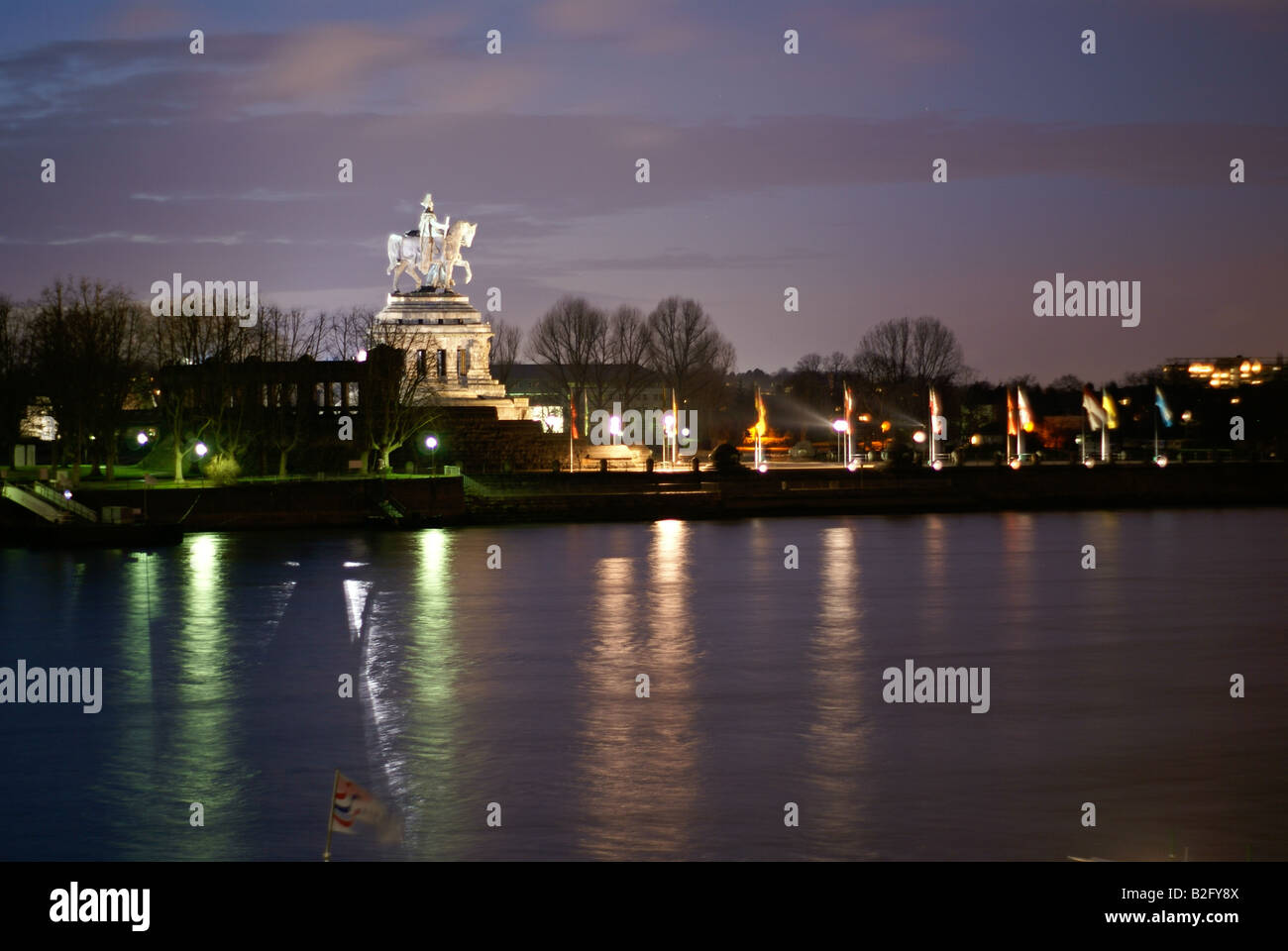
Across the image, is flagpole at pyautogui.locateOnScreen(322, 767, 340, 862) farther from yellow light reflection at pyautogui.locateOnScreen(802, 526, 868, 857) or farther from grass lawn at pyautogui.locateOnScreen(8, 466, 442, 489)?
grass lawn at pyautogui.locateOnScreen(8, 466, 442, 489)

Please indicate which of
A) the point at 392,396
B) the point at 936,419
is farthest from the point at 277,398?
the point at 936,419

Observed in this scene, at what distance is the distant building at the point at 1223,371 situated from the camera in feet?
432

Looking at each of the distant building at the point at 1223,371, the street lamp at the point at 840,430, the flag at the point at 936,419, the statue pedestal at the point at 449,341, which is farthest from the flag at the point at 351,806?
the distant building at the point at 1223,371

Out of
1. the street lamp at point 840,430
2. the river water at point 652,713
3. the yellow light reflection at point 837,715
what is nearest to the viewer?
the river water at point 652,713

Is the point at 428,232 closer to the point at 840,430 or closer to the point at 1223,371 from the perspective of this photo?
the point at 840,430

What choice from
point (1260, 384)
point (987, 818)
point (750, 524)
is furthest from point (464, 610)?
point (1260, 384)

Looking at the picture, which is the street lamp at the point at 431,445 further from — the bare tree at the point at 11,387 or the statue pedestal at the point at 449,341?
the bare tree at the point at 11,387

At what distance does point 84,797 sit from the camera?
55.1 ft

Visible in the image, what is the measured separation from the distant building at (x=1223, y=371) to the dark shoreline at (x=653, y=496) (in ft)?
187

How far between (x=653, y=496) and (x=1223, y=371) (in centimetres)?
10116

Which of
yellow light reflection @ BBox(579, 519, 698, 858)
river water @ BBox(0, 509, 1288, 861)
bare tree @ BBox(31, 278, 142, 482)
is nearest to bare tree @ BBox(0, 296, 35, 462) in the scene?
bare tree @ BBox(31, 278, 142, 482)

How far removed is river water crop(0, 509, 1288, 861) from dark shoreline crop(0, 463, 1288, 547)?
1202 centimetres

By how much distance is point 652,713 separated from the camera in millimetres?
21016
